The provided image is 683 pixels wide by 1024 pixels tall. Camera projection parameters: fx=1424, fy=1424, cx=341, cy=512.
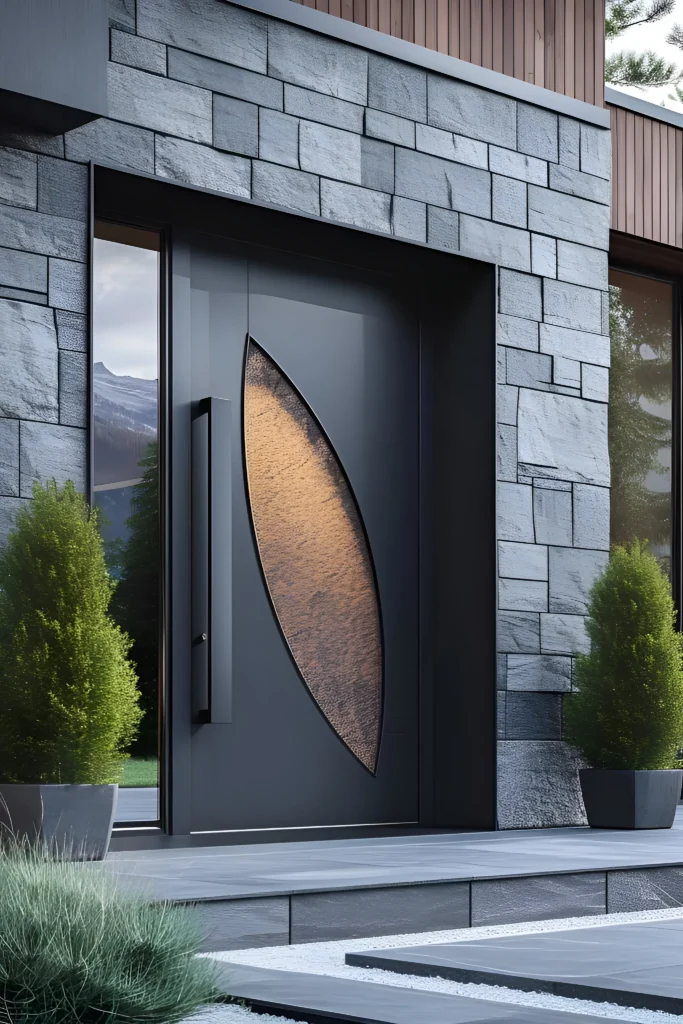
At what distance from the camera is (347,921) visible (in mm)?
4676

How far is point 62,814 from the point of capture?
5281 mm

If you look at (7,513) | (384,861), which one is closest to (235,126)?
(7,513)

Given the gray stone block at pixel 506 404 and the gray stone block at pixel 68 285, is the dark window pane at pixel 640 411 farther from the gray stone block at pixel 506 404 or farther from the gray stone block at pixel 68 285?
the gray stone block at pixel 68 285

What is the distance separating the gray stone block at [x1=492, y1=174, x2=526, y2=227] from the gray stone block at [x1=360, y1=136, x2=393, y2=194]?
76cm

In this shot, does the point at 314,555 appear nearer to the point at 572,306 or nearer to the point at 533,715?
the point at 533,715

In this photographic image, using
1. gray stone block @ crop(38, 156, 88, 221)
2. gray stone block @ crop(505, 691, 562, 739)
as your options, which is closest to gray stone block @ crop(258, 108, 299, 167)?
gray stone block @ crop(38, 156, 88, 221)

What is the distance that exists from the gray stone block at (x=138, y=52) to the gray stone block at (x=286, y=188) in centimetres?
67

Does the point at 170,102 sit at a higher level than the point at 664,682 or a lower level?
higher

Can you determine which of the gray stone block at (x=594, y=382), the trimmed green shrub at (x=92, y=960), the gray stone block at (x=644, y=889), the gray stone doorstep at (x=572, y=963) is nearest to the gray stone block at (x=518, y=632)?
the gray stone block at (x=594, y=382)

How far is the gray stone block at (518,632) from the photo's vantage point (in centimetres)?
758

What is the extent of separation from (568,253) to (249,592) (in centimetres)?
284

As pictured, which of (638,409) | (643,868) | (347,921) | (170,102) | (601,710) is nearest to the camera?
(347,921)

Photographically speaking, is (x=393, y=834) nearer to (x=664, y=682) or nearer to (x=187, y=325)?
(x=664, y=682)

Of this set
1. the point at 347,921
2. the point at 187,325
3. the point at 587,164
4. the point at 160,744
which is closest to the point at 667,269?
the point at 587,164
